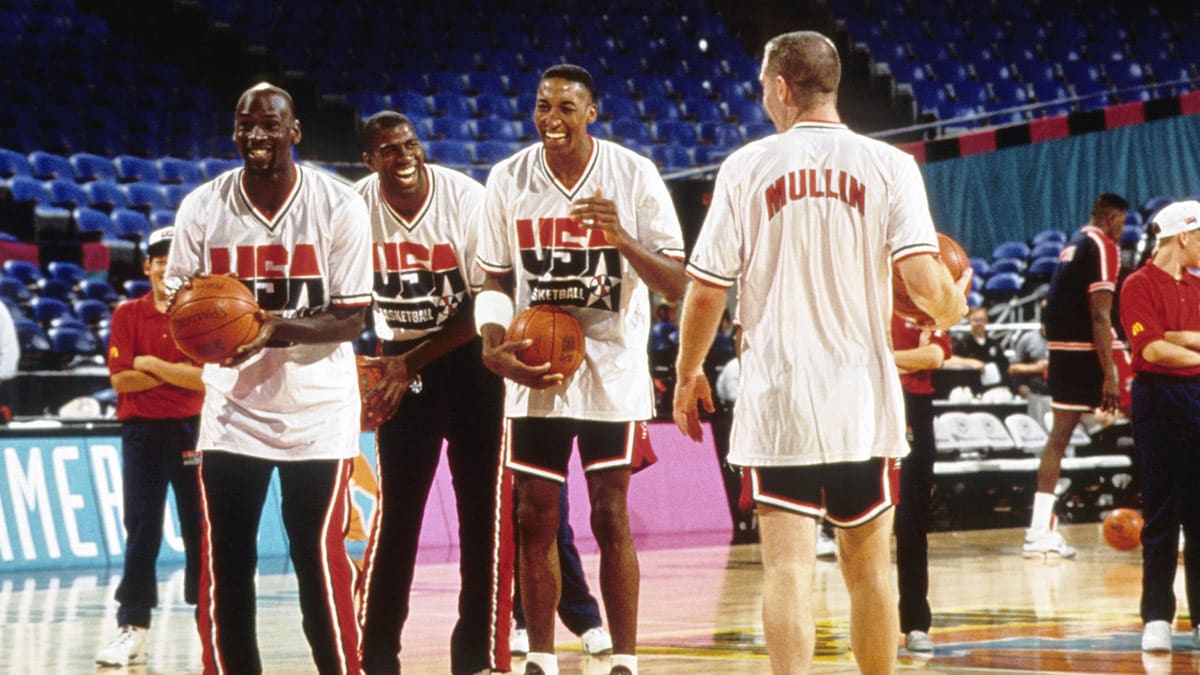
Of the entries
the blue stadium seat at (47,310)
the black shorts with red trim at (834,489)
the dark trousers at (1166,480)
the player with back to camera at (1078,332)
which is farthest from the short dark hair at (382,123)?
the blue stadium seat at (47,310)

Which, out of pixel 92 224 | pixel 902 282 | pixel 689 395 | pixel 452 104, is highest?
pixel 452 104

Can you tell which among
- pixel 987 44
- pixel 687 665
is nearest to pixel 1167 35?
pixel 987 44

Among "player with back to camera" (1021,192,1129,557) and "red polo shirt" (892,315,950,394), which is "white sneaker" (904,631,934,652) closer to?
"red polo shirt" (892,315,950,394)

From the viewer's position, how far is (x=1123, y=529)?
11.3 m

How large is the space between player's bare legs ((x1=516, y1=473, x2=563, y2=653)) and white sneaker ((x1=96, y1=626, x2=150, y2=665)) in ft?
7.64

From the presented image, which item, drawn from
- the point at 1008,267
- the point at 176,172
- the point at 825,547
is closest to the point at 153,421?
the point at 825,547

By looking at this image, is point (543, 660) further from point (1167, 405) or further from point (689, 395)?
point (1167, 405)

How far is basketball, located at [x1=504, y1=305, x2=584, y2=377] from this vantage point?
5.52 meters

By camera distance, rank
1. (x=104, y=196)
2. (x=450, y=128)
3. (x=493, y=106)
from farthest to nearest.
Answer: (x=493, y=106)
(x=450, y=128)
(x=104, y=196)

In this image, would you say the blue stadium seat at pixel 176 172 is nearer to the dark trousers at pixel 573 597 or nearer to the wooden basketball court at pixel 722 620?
the wooden basketball court at pixel 722 620

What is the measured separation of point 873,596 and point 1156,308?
3.30 m

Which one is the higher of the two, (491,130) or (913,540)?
(491,130)

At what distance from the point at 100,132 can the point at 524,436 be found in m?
15.3

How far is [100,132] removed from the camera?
19.7m
